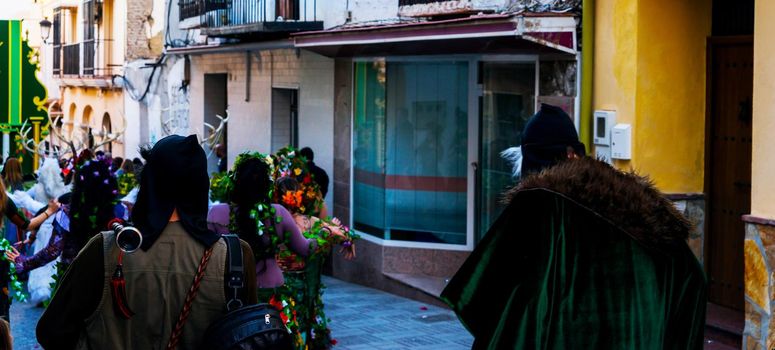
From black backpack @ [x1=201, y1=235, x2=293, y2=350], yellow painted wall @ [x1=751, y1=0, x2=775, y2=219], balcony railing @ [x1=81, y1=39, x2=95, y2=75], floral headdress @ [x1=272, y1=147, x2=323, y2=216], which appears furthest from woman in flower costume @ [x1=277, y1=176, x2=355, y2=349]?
balcony railing @ [x1=81, y1=39, x2=95, y2=75]

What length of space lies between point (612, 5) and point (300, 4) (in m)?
6.88

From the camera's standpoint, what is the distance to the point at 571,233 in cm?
433

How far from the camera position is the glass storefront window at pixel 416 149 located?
527 inches

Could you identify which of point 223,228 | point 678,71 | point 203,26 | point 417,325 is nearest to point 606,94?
point 678,71

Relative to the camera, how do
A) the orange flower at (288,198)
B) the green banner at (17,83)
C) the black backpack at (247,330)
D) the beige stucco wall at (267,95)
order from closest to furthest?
the black backpack at (247,330) → the orange flower at (288,198) → the beige stucco wall at (267,95) → the green banner at (17,83)

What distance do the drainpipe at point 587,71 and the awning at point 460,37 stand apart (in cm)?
13

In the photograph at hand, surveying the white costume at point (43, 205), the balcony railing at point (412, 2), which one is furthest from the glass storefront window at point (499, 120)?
the white costume at point (43, 205)

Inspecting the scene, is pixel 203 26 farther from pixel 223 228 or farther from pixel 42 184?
pixel 223 228

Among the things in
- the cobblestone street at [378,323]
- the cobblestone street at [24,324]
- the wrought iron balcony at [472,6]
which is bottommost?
Answer: the cobblestone street at [24,324]

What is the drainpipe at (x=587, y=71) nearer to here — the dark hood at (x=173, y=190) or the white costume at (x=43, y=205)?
the white costume at (x=43, y=205)

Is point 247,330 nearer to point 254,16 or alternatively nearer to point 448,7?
point 448,7

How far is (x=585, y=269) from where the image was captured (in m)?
4.36

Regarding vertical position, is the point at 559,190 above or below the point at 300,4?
below

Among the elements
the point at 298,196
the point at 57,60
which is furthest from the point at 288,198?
the point at 57,60
